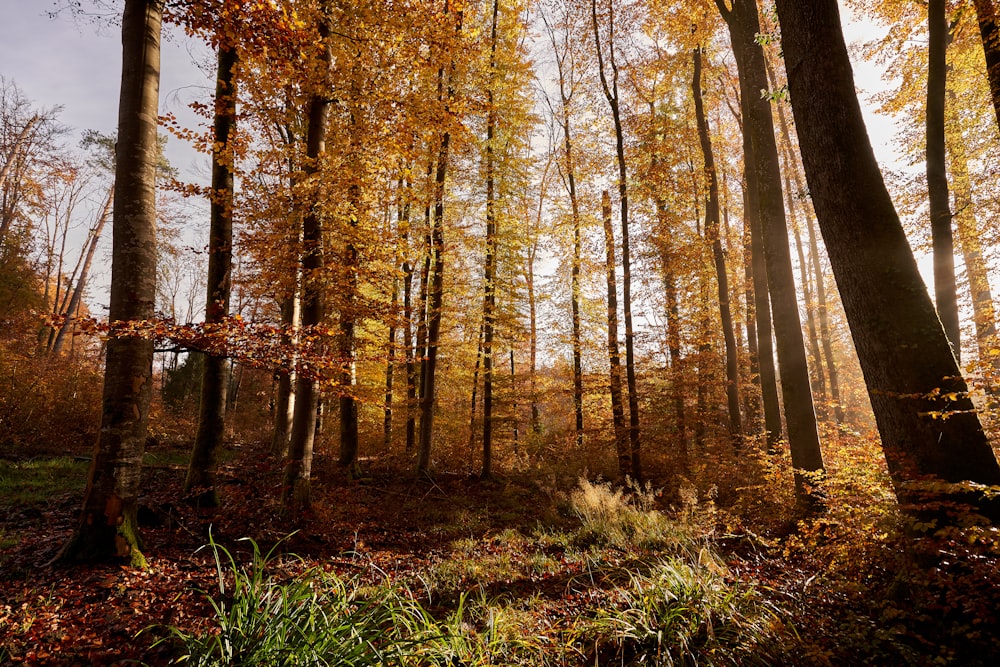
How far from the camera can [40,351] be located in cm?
1427

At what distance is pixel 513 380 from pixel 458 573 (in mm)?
7850

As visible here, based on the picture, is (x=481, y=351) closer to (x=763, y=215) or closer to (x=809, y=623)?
(x=763, y=215)

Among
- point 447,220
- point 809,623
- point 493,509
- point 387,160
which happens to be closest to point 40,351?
point 447,220

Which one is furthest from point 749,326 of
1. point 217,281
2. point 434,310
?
point 217,281

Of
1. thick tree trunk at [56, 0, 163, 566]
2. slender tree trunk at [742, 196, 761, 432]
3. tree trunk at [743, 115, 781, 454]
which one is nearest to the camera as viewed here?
thick tree trunk at [56, 0, 163, 566]

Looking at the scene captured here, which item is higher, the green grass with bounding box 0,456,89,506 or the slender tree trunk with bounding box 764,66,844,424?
the slender tree trunk with bounding box 764,66,844,424

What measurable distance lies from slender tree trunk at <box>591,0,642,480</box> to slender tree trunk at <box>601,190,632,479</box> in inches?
8.5

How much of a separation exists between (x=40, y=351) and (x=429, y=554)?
55.4 feet

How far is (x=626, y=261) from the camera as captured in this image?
1153 cm

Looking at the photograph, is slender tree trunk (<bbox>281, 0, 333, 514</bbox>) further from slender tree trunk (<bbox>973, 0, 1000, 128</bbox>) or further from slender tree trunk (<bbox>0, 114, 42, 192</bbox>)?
slender tree trunk (<bbox>0, 114, 42, 192</bbox>)

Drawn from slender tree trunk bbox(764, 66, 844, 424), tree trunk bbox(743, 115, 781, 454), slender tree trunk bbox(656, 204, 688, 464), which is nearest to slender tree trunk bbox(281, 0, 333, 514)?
tree trunk bbox(743, 115, 781, 454)

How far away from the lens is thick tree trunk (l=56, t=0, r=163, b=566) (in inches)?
157

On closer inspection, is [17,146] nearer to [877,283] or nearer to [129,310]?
[129,310]

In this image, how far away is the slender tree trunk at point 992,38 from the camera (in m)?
6.11
